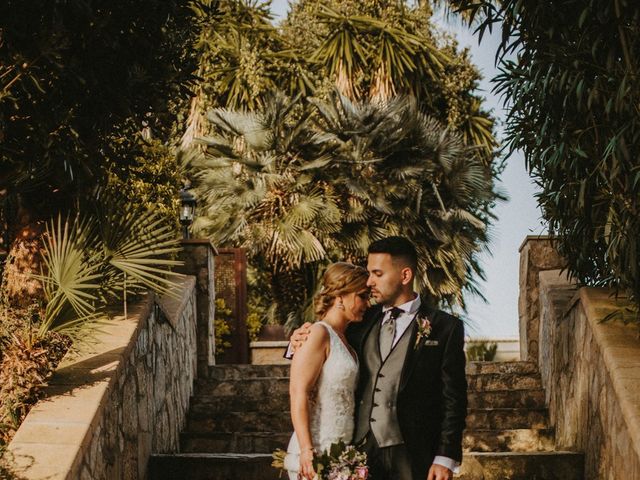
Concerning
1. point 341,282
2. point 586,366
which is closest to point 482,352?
point 586,366

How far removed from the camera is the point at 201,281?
1101 centimetres

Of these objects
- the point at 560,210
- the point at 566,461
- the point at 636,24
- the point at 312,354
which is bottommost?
the point at 566,461

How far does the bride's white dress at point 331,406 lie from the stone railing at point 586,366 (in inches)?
59.6

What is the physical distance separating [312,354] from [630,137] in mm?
2715

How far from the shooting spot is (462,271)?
16969 mm

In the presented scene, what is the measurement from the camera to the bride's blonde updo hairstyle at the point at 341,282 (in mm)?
5059

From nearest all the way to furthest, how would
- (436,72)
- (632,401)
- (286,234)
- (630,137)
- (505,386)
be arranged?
(632,401) → (630,137) → (505,386) → (286,234) → (436,72)

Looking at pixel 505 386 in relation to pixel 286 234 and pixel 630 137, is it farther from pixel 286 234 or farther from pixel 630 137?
pixel 286 234

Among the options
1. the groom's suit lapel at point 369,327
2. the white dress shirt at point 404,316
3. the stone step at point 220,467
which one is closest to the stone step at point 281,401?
the stone step at point 220,467

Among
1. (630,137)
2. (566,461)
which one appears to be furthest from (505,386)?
(630,137)

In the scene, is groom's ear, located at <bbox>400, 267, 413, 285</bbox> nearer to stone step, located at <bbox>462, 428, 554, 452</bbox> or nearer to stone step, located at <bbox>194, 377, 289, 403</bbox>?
stone step, located at <bbox>462, 428, 554, 452</bbox>

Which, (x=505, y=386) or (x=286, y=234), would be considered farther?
(x=286, y=234)

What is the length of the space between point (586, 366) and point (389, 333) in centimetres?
287

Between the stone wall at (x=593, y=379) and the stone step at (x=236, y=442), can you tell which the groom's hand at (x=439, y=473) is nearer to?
the stone wall at (x=593, y=379)
